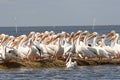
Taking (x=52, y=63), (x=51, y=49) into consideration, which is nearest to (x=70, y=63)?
(x=52, y=63)

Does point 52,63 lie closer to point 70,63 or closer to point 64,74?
point 70,63

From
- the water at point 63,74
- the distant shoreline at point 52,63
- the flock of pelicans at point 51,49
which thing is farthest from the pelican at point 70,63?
the distant shoreline at point 52,63

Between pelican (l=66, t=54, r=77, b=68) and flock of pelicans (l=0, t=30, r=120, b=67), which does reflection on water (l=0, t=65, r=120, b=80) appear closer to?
pelican (l=66, t=54, r=77, b=68)

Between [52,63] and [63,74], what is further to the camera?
[52,63]

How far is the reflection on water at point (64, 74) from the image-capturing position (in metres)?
23.8

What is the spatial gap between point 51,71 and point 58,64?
1.52 meters

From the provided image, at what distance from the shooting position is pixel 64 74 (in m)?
25.0

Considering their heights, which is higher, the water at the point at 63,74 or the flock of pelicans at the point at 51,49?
the flock of pelicans at the point at 51,49

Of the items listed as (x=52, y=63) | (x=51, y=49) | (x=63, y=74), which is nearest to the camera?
(x=63, y=74)

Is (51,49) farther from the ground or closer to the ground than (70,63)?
farther from the ground

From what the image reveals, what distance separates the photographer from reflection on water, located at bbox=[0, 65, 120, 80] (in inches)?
938

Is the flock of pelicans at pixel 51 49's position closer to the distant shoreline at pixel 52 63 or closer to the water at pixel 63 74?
the distant shoreline at pixel 52 63

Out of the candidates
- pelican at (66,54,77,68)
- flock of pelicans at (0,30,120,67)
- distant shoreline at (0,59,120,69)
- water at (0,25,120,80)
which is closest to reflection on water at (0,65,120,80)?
water at (0,25,120,80)

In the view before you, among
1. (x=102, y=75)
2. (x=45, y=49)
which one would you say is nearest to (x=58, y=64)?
(x=45, y=49)
